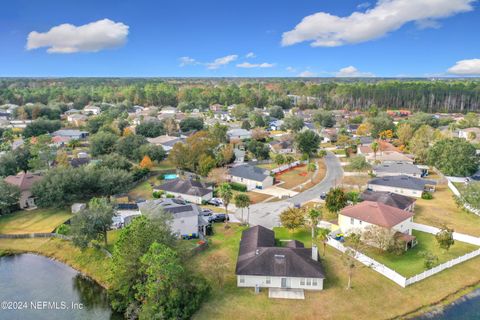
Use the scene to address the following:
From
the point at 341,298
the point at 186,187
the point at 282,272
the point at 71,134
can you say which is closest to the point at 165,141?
the point at 71,134

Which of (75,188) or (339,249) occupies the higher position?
(75,188)

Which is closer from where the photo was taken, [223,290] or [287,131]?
[223,290]

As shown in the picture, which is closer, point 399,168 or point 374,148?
point 399,168

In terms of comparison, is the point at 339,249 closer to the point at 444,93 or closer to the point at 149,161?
the point at 149,161

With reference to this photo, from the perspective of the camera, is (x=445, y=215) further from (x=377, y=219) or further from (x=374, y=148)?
(x=374, y=148)

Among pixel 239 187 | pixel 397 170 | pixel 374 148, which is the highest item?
pixel 374 148

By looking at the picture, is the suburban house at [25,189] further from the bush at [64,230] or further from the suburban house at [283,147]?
the suburban house at [283,147]

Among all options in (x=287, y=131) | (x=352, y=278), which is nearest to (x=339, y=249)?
(x=352, y=278)
